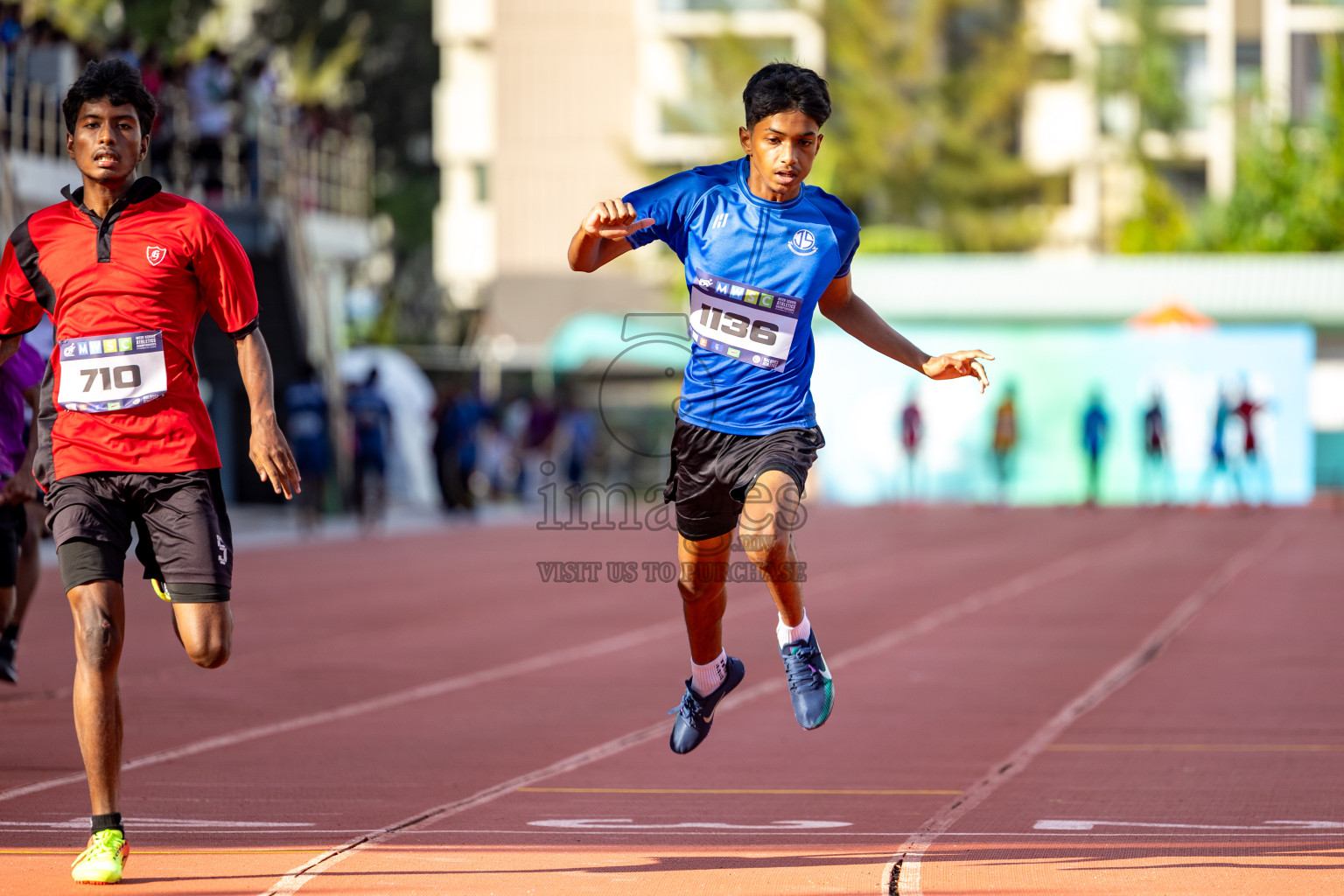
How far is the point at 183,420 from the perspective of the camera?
18.7 ft

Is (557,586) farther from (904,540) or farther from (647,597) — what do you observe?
(904,540)

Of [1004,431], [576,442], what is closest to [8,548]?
[576,442]

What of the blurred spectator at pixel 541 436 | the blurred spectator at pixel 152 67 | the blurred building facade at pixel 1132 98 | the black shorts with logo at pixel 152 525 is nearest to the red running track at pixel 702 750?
the black shorts with logo at pixel 152 525

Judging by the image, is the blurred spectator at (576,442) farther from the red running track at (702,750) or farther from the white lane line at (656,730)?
the red running track at (702,750)

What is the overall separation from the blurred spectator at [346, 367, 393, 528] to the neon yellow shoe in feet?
67.3

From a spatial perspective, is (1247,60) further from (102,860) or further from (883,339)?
(102,860)

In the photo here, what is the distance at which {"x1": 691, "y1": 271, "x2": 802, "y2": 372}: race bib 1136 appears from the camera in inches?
248

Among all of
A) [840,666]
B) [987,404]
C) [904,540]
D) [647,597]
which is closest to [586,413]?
[987,404]

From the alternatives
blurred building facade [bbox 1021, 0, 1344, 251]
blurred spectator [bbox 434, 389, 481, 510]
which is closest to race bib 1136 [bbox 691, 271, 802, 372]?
blurred spectator [bbox 434, 389, 481, 510]

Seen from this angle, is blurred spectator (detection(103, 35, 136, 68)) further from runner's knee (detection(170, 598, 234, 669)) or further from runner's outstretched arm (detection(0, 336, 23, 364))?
runner's knee (detection(170, 598, 234, 669))

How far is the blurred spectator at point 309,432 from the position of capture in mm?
24484

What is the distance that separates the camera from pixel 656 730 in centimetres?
909

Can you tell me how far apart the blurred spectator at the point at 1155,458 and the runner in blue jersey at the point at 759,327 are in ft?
89.1

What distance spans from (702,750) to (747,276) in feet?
9.20
